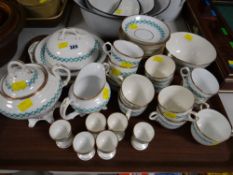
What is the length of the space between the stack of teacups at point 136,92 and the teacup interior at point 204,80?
0.14 metres

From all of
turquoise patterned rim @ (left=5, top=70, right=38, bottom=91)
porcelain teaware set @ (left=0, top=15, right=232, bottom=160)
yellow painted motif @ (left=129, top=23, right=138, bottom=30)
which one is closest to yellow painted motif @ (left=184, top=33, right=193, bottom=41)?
porcelain teaware set @ (left=0, top=15, right=232, bottom=160)

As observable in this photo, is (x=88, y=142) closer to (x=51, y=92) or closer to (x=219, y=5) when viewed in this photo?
(x=51, y=92)

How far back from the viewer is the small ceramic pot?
53 centimetres

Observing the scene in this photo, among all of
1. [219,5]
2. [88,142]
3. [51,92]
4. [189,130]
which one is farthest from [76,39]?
[219,5]

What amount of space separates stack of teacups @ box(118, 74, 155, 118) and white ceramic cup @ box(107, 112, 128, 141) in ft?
0.06

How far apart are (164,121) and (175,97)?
0.34ft

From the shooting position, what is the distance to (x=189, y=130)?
59 centimetres

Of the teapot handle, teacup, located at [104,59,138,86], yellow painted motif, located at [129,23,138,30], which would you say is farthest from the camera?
yellow painted motif, located at [129,23,138,30]

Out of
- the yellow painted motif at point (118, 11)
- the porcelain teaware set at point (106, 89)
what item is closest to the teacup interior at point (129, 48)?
the porcelain teaware set at point (106, 89)

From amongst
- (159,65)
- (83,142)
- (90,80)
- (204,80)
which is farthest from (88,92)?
(204,80)

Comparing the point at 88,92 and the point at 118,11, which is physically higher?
the point at 118,11

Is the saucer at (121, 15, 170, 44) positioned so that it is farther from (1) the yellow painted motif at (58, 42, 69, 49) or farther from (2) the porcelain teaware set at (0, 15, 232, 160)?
(1) the yellow painted motif at (58, 42, 69, 49)

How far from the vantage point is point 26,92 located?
50 cm

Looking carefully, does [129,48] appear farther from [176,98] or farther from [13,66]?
[13,66]
